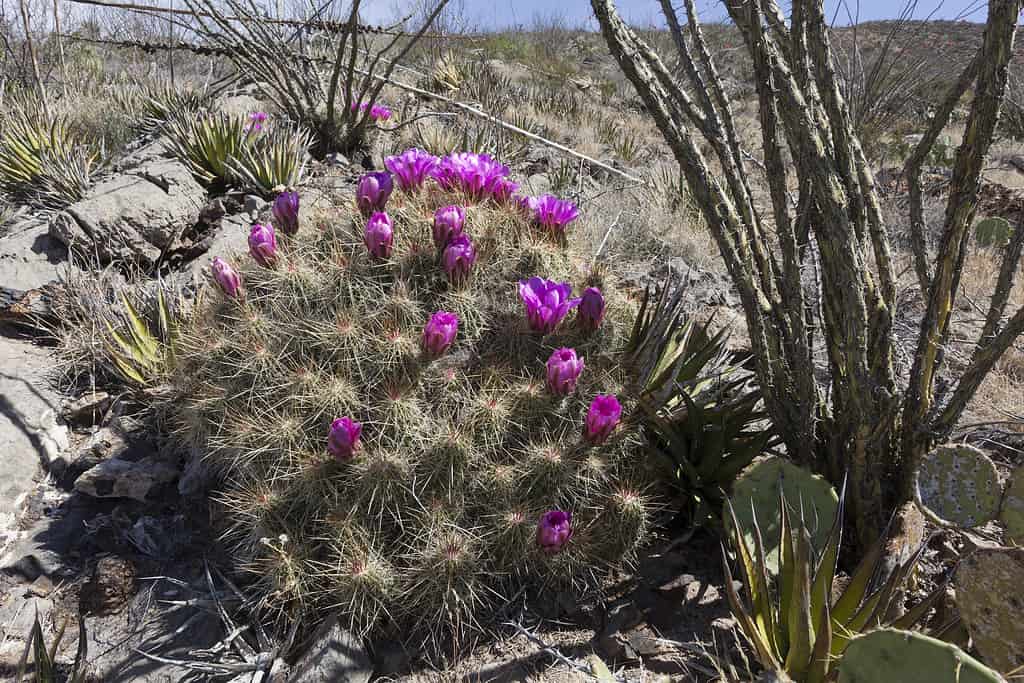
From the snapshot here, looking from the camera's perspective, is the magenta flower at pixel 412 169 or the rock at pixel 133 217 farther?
the rock at pixel 133 217

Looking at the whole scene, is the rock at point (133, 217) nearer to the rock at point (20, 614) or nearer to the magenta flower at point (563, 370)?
the rock at point (20, 614)

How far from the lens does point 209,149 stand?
511cm

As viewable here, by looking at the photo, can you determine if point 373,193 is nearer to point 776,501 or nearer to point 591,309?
point 591,309

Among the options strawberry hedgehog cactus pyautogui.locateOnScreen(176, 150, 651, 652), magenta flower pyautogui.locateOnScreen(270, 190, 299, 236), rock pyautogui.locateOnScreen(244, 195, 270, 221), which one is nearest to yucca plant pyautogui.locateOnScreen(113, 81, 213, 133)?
rock pyautogui.locateOnScreen(244, 195, 270, 221)

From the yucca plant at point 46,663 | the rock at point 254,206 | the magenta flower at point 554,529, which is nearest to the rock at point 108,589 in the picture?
the yucca plant at point 46,663

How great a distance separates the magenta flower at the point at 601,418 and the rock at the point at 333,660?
3.51 ft

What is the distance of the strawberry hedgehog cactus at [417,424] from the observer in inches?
87.6

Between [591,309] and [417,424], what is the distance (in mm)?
805

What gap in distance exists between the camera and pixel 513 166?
631cm

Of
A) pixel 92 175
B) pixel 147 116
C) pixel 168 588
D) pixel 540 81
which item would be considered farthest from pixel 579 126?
pixel 168 588

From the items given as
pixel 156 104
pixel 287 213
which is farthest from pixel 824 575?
pixel 156 104

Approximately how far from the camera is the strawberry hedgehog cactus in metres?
2.22

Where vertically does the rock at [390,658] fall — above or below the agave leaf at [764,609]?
below

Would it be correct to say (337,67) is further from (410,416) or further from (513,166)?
(410,416)
